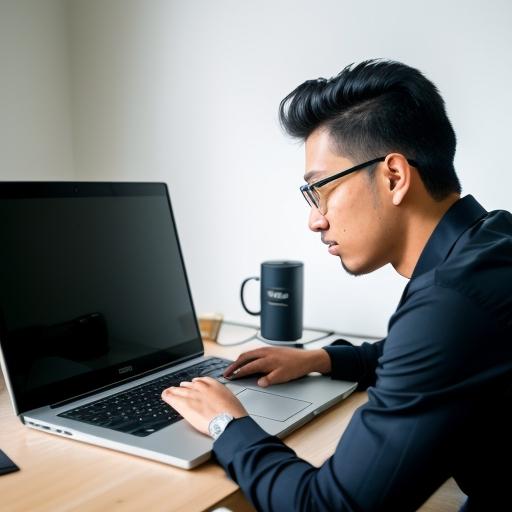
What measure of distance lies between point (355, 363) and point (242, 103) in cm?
82

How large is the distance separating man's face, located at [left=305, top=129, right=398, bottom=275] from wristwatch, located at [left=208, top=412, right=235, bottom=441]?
0.32 meters

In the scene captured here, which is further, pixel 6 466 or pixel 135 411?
pixel 135 411

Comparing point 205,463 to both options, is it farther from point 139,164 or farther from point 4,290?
point 139,164

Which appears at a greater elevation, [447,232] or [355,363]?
[447,232]

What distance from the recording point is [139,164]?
68.4 inches

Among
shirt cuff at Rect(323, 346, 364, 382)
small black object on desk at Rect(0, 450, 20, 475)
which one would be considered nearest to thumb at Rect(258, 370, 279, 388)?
shirt cuff at Rect(323, 346, 364, 382)

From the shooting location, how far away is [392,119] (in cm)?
83

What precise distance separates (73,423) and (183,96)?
1.09 metres

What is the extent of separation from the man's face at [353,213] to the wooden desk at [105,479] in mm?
284

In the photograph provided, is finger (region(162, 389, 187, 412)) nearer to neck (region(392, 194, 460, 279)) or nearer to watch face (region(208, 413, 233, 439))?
watch face (region(208, 413, 233, 439))

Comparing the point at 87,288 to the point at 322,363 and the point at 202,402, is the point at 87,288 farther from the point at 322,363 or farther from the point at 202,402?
the point at 322,363

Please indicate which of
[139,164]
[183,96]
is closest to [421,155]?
[183,96]

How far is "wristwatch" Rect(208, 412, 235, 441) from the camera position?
749mm

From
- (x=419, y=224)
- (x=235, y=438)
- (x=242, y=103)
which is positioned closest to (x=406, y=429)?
(x=235, y=438)
